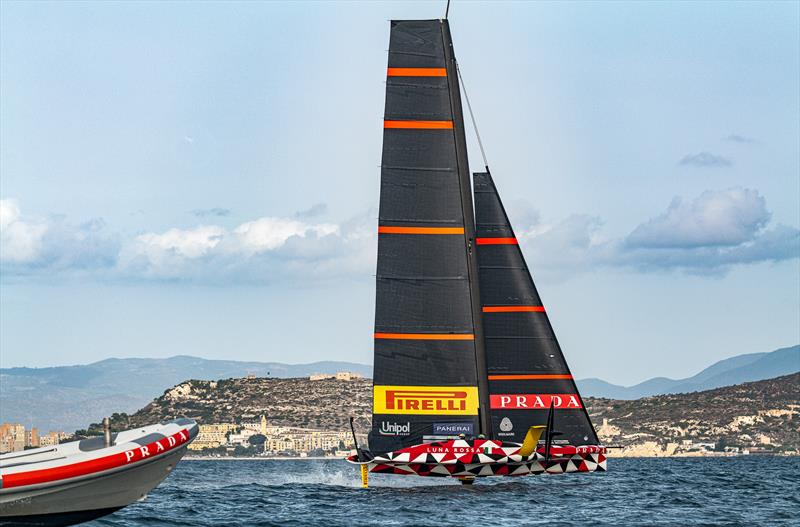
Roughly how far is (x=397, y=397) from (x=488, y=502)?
14.8ft

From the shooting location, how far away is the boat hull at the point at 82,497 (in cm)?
2552

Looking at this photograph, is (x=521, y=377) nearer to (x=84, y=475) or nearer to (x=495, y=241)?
(x=495, y=241)

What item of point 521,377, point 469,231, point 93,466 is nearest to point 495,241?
→ point 521,377

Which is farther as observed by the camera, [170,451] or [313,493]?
[313,493]

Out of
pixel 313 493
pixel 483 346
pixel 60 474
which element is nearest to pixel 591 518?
pixel 483 346

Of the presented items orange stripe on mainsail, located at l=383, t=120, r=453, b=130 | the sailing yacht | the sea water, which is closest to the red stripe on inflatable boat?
the sea water

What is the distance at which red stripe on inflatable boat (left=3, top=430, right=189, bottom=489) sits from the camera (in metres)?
25.3

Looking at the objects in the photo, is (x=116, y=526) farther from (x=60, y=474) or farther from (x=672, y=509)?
(x=672, y=509)

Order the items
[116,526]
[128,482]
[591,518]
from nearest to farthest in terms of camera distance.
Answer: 1. [128,482]
2. [116,526]
3. [591,518]

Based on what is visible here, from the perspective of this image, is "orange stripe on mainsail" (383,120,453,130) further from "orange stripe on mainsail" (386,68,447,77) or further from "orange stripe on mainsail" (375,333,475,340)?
"orange stripe on mainsail" (375,333,475,340)

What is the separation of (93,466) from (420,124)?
19.1 m

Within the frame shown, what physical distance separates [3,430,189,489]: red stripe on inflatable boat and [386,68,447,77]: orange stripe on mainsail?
56.7 ft

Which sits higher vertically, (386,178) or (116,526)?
(386,178)

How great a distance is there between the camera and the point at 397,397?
4094cm
